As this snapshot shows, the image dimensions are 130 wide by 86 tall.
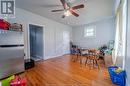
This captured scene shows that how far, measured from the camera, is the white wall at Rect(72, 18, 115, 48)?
21.7ft

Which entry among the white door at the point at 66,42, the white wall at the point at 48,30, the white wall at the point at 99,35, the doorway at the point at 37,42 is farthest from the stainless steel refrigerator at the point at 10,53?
the white wall at the point at 99,35

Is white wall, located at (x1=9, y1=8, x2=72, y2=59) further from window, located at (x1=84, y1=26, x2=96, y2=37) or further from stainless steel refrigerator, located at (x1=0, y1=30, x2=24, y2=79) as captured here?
window, located at (x1=84, y1=26, x2=96, y2=37)

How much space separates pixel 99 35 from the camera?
23.1 ft

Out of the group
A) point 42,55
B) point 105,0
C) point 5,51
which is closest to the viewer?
point 5,51

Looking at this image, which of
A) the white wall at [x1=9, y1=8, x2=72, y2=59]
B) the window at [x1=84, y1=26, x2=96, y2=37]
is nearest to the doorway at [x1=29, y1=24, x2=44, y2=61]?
the white wall at [x1=9, y1=8, x2=72, y2=59]

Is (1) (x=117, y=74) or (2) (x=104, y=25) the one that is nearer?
(1) (x=117, y=74)

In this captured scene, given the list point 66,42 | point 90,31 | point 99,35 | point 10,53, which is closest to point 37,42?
point 66,42

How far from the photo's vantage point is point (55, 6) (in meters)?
4.27

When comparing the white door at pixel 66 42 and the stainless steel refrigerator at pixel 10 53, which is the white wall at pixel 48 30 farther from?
the stainless steel refrigerator at pixel 10 53

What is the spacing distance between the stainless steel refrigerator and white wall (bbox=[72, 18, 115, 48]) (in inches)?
205

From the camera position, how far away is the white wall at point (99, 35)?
662cm

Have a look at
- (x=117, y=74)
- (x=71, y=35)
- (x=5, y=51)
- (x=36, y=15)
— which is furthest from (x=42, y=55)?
(x=117, y=74)

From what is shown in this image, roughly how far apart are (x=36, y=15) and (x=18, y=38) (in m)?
2.23

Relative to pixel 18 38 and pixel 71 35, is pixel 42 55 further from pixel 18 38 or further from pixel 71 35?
pixel 71 35
